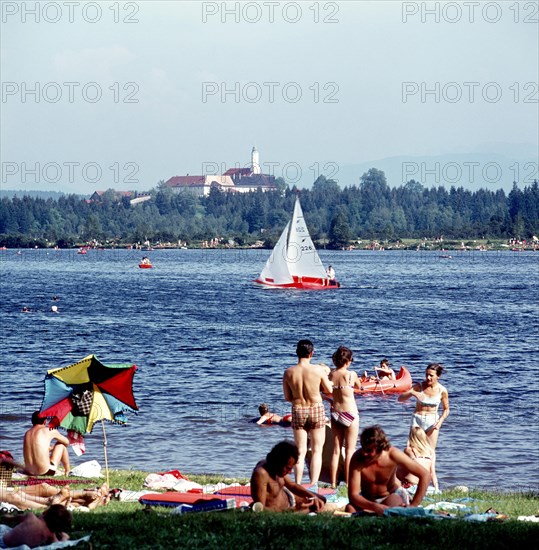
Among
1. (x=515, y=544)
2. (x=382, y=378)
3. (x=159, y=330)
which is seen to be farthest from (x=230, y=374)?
(x=515, y=544)

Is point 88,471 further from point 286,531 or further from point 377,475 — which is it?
point 286,531

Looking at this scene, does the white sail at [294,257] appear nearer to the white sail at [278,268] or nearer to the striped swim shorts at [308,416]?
the white sail at [278,268]

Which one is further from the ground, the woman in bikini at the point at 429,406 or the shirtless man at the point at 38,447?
the woman in bikini at the point at 429,406

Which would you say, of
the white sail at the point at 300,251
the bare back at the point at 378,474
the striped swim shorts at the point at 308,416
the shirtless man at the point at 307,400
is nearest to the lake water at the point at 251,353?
the white sail at the point at 300,251

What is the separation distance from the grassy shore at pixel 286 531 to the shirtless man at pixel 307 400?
3241mm

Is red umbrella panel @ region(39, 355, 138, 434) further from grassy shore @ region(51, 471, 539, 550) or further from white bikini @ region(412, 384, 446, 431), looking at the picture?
white bikini @ region(412, 384, 446, 431)

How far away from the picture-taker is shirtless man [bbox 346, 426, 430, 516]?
1393 cm

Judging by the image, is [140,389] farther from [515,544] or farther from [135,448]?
[515,544]

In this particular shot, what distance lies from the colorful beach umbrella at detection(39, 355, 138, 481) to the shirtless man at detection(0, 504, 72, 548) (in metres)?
5.55

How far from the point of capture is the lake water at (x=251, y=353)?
26.5 metres

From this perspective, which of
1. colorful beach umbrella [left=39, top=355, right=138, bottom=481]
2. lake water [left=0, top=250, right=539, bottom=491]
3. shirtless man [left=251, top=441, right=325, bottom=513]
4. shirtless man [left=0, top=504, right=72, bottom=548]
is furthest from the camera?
lake water [left=0, top=250, right=539, bottom=491]

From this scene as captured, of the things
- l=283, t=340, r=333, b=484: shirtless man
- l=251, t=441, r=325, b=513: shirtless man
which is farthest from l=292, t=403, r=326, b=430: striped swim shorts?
l=251, t=441, r=325, b=513: shirtless man

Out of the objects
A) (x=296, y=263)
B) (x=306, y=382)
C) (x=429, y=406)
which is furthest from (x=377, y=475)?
(x=296, y=263)

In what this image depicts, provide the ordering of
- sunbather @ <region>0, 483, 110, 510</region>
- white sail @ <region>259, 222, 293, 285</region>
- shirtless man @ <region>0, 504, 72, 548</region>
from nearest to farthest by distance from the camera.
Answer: shirtless man @ <region>0, 504, 72, 548</region> < sunbather @ <region>0, 483, 110, 510</region> < white sail @ <region>259, 222, 293, 285</region>
